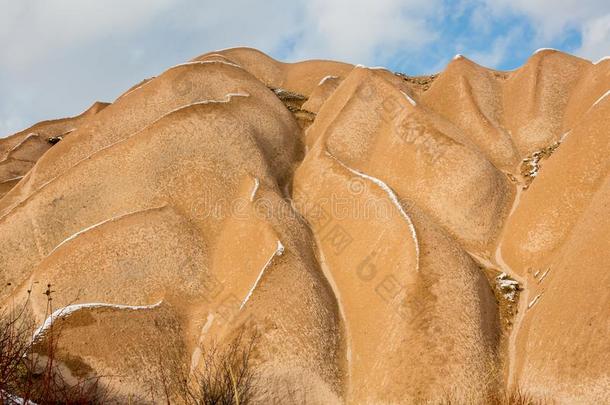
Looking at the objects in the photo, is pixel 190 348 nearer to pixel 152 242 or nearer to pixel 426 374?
pixel 152 242

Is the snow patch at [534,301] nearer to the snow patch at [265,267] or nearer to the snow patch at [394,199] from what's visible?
the snow patch at [394,199]

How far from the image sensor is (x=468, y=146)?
4528cm

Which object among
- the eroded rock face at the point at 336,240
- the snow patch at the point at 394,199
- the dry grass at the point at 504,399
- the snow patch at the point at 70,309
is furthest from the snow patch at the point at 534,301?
the snow patch at the point at 70,309

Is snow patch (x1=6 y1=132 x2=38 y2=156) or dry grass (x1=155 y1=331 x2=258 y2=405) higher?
snow patch (x1=6 y1=132 x2=38 y2=156)

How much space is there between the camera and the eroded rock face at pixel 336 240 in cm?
2961

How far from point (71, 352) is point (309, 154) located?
1037 inches

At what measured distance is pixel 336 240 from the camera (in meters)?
39.7

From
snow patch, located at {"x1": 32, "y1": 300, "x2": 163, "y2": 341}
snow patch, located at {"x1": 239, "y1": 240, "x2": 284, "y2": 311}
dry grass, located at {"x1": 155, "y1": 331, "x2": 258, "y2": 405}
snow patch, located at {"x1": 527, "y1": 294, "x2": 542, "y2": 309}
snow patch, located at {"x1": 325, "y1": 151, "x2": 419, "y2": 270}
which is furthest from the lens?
snow patch, located at {"x1": 325, "y1": 151, "x2": 419, "y2": 270}

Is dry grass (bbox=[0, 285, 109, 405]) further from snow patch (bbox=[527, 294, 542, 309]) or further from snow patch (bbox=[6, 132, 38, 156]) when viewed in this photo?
snow patch (bbox=[6, 132, 38, 156])

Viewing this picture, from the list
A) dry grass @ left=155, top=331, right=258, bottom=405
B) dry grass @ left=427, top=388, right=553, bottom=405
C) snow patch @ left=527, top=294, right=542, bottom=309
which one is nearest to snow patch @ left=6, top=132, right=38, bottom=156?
dry grass @ left=155, top=331, right=258, bottom=405

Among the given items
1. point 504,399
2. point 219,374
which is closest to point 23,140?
point 219,374

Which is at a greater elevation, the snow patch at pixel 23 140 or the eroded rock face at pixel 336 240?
the snow patch at pixel 23 140

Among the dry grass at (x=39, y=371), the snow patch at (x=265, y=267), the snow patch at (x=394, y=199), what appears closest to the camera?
the dry grass at (x=39, y=371)

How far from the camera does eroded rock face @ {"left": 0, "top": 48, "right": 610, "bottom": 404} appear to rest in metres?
29.6
